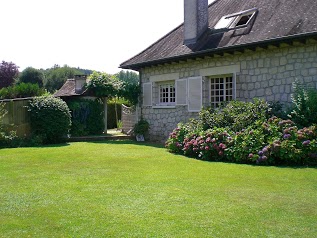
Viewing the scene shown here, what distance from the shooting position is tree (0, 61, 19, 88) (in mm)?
47844

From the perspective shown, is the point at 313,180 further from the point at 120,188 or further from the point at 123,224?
the point at 123,224

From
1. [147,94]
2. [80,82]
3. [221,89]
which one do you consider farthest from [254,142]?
[80,82]

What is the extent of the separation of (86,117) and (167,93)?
4.51 meters

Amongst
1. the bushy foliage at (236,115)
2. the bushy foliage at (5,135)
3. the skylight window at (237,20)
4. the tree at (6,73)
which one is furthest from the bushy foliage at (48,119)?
the tree at (6,73)

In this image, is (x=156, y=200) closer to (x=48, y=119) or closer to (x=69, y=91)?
(x=48, y=119)

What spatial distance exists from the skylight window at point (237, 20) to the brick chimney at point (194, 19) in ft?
2.44

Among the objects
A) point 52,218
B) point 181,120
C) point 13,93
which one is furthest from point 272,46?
point 13,93

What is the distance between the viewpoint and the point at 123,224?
14.7ft

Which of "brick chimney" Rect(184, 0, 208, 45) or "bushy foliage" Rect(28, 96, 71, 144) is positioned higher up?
"brick chimney" Rect(184, 0, 208, 45)

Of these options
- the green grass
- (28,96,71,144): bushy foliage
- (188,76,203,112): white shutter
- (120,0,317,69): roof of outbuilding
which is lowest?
the green grass

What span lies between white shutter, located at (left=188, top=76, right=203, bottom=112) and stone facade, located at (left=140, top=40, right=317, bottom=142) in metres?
0.16

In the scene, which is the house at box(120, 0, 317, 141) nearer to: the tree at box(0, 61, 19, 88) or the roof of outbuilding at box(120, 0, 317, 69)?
the roof of outbuilding at box(120, 0, 317, 69)

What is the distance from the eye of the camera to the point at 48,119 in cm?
1457

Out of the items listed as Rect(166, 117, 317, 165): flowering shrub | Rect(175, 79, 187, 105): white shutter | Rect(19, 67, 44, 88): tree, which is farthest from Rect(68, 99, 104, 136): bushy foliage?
Rect(19, 67, 44, 88): tree
